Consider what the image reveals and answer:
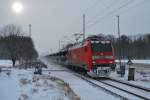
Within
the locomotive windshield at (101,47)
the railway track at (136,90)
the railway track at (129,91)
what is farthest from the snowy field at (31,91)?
the locomotive windshield at (101,47)

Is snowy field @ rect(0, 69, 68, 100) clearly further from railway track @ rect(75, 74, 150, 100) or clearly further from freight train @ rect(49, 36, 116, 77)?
freight train @ rect(49, 36, 116, 77)

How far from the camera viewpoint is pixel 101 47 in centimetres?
2845

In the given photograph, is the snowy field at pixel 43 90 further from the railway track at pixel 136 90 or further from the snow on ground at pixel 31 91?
the railway track at pixel 136 90

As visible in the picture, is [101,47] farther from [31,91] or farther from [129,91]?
[31,91]

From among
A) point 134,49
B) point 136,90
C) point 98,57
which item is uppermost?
point 134,49

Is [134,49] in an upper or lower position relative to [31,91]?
upper

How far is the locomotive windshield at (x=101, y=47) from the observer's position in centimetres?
2819

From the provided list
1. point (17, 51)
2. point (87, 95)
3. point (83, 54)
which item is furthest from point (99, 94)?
point (17, 51)

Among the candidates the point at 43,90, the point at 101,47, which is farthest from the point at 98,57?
the point at 43,90

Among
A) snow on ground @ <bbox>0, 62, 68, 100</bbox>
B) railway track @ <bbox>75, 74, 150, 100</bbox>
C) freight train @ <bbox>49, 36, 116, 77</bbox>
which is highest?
freight train @ <bbox>49, 36, 116, 77</bbox>

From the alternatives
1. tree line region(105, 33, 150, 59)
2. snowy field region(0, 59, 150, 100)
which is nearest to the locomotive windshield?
snowy field region(0, 59, 150, 100)

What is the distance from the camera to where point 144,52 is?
127812 mm

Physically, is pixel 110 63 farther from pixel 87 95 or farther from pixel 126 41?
pixel 126 41

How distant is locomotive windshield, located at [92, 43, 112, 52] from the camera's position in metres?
28.2
